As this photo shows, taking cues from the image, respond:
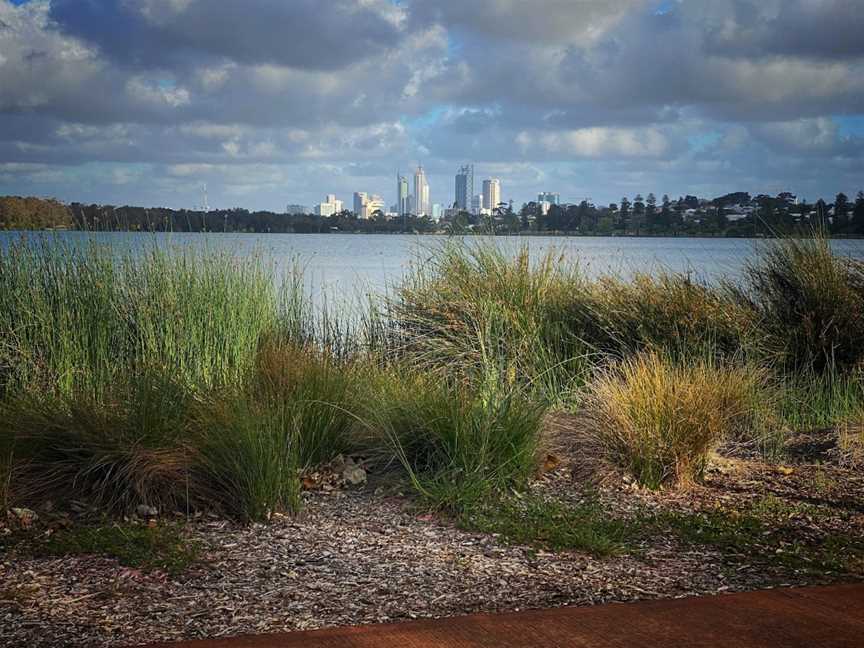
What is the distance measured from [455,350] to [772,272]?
331 centimetres

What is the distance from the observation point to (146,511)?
3961 millimetres

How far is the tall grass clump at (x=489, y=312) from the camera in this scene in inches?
293

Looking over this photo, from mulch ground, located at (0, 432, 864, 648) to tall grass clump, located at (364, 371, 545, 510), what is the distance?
23cm

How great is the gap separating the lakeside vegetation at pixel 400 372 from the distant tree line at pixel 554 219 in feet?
3.49

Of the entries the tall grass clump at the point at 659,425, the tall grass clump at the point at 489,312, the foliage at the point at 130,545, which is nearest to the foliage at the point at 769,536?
the tall grass clump at the point at 659,425

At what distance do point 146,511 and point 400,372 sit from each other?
220 centimetres

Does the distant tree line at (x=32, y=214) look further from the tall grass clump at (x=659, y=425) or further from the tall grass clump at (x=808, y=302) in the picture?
the tall grass clump at (x=808, y=302)

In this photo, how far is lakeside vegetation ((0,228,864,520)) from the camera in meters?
4.16

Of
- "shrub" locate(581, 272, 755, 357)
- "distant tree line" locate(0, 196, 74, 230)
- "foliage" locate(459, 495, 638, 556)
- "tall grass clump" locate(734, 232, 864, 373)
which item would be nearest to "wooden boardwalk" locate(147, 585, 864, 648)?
"foliage" locate(459, 495, 638, 556)

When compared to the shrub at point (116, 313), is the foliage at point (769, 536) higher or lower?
lower

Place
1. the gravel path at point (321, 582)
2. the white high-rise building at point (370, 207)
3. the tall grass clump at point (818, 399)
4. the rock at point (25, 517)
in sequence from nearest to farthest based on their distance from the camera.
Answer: the gravel path at point (321, 582) < the rock at point (25, 517) < the tall grass clump at point (818, 399) < the white high-rise building at point (370, 207)

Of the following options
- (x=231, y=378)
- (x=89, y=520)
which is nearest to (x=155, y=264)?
(x=231, y=378)

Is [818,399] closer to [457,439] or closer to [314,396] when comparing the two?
[457,439]

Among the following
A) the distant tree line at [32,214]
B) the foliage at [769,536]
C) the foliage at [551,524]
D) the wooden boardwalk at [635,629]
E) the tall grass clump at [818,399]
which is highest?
the distant tree line at [32,214]
